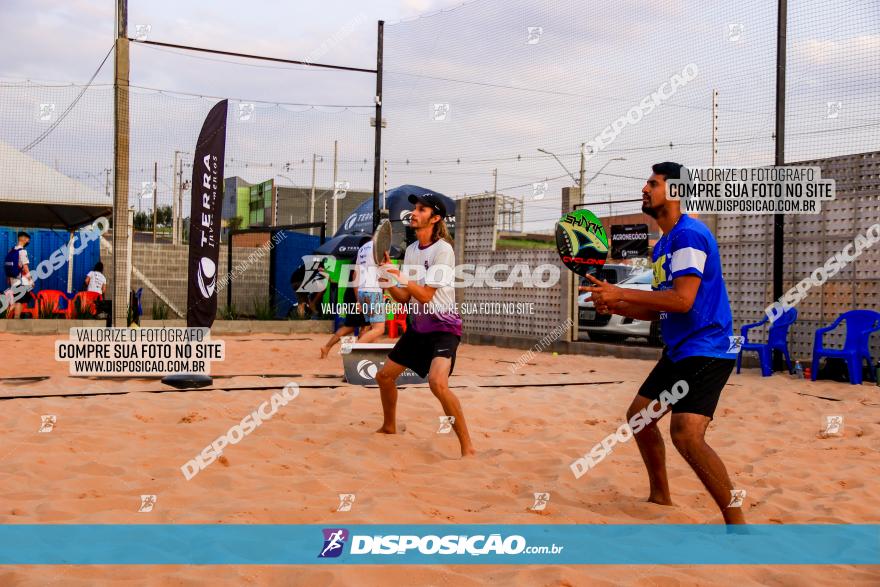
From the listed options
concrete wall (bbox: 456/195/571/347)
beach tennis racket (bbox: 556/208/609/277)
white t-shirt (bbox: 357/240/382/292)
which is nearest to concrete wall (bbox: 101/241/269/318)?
concrete wall (bbox: 456/195/571/347)

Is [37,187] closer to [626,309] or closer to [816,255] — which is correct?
[816,255]

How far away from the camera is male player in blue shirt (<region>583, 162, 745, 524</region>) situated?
11.6 ft

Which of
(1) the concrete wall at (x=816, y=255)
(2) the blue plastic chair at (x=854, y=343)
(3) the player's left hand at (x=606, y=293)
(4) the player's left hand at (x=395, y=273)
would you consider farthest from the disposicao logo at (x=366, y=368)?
(1) the concrete wall at (x=816, y=255)

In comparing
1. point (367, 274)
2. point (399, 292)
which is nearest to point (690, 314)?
point (399, 292)

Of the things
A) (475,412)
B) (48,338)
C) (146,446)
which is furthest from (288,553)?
(48,338)

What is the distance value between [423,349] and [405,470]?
0.95 meters

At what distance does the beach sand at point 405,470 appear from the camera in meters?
2.99

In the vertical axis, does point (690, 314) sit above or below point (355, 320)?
above

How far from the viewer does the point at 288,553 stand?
3105 millimetres

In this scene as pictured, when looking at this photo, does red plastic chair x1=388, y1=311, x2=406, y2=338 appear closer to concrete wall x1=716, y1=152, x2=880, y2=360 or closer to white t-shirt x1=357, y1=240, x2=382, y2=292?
white t-shirt x1=357, y1=240, x2=382, y2=292

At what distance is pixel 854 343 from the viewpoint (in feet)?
28.9

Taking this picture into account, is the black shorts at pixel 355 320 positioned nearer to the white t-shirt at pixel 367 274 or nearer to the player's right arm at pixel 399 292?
the white t-shirt at pixel 367 274

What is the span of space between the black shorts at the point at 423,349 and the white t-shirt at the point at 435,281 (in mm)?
47

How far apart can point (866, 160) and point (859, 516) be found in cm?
671
